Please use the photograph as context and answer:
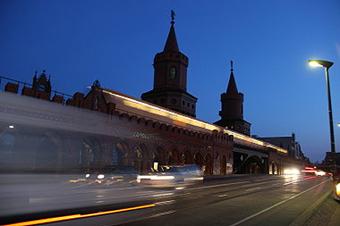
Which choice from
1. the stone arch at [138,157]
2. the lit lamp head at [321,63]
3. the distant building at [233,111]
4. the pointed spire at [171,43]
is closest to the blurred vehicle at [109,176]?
the lit lamp head at [321,63]

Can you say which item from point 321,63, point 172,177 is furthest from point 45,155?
point 172,177

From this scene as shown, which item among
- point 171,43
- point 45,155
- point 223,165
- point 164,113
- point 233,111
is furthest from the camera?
point 233,111

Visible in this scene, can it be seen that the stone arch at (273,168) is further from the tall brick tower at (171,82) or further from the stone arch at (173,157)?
the stone arch at (173,157)

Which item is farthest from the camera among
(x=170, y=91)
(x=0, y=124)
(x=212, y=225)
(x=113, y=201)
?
(x=170, y=91)

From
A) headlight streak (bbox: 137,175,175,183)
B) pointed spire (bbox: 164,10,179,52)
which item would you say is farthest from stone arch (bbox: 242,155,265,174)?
headlight streak (bbox: 137,175,175,183)

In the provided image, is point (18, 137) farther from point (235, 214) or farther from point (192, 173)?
point (192, 173)

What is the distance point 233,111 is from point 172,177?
83525mm

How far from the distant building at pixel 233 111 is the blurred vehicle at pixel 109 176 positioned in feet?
283

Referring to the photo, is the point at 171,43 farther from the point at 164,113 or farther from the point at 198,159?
the point at 198,159

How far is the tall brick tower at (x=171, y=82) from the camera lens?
3081 inches

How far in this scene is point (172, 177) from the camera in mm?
26844

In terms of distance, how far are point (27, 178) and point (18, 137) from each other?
1190mm

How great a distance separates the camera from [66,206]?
13211 millimetres

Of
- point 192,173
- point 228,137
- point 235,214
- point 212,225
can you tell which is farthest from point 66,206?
point 228,137
